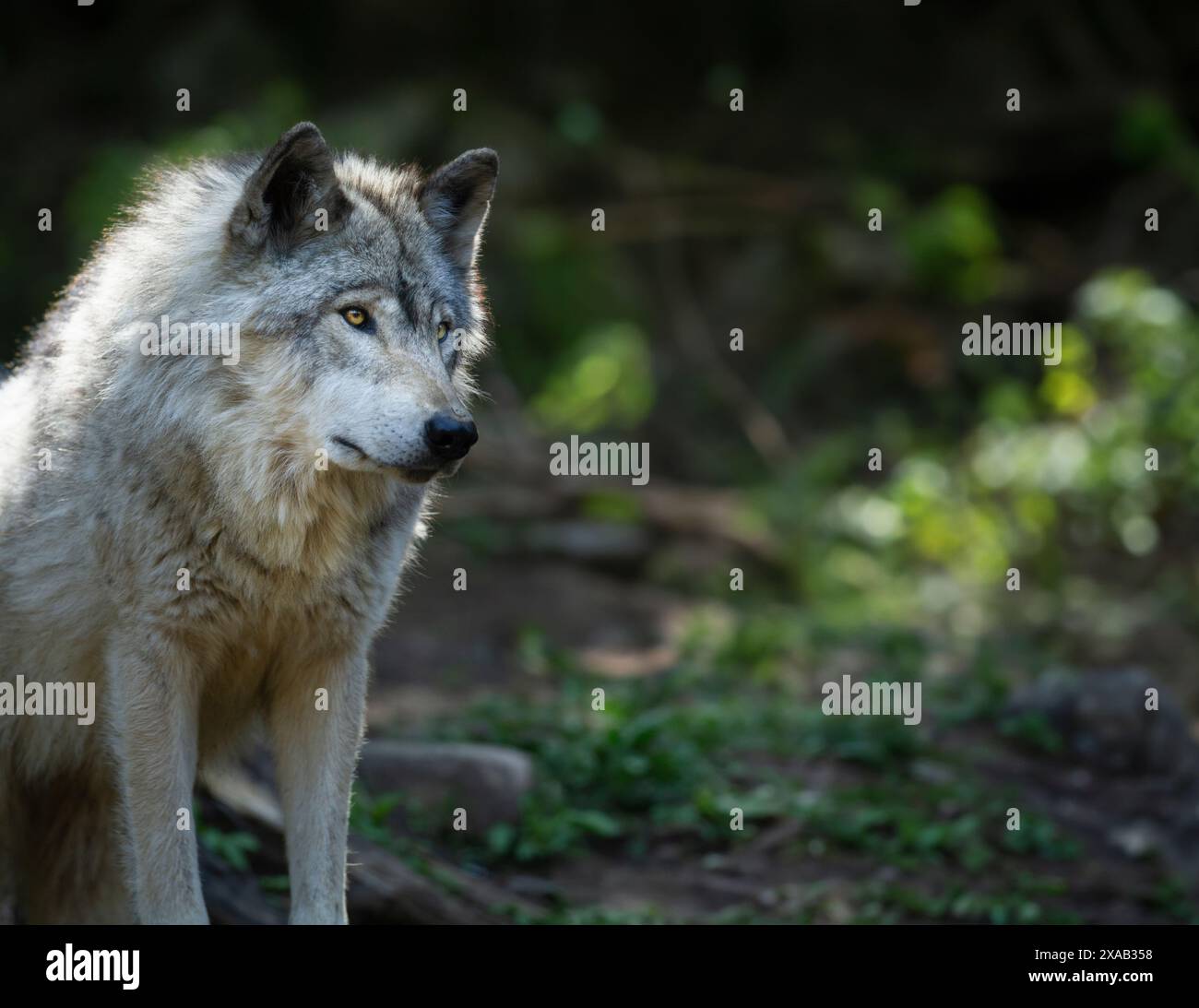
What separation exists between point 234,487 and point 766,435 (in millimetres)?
10044

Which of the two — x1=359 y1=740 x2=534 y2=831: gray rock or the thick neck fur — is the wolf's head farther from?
x1=359 y1=740 x2=534 y2=831: gray rock

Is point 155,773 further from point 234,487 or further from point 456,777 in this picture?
point 456,777

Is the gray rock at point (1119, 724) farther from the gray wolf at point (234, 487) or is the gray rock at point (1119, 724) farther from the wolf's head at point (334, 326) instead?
the wolf's head at point (334, 326)

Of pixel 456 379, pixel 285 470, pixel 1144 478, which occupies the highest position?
pixel 1144 478

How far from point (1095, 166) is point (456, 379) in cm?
1358

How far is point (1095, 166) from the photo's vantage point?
643 inches

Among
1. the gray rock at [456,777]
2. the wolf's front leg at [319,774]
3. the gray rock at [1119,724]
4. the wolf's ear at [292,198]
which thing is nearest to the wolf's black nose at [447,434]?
the wolf's ear at [292,198]

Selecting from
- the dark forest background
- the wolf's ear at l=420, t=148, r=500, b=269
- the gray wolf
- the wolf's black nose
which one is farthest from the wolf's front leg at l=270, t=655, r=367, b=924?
the wolf's ear at l=420, t=148, r=500, b=269

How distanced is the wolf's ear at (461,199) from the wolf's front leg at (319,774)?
Answer: 1.70 meters

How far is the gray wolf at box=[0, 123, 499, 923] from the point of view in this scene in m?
4.58

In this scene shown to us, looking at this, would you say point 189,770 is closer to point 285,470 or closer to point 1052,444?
point 285,470

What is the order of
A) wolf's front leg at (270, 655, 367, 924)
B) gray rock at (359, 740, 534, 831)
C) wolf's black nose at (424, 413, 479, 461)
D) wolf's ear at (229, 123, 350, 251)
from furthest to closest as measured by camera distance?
gray rock at (359, 740, 534, 831), wolf's front leg at (270, 655, 367, 924), wolf's ear at (229, 123, 350, 251), wolf's black nose at (424, 413, 479, 461)

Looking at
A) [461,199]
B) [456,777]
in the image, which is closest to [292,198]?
[461,199]
